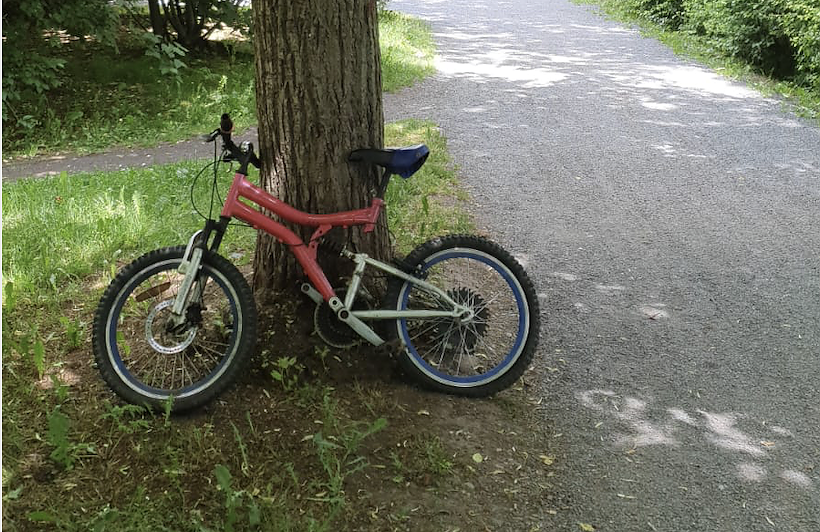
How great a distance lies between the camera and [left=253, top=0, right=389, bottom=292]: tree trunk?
11.7ft

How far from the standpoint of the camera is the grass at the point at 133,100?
9.68 metres

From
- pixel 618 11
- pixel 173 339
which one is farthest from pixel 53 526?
pixel 618 11

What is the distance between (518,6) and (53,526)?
2055cm

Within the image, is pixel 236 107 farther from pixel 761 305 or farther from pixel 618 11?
pixel 618 11

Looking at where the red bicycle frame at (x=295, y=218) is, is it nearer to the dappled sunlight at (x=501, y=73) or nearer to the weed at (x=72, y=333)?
the weed at (x=72, y=333)

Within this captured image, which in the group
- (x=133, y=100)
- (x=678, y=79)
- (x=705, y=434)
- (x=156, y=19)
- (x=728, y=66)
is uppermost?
(x=156, y=19)

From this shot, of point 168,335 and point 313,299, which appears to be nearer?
point 168,335

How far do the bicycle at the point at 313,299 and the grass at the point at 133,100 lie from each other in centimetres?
630

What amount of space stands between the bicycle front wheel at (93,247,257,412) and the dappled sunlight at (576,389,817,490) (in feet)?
5.85

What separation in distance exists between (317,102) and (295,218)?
558 mm

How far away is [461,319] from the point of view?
3.87m

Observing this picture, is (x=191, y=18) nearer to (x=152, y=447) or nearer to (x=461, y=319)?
(x=461, y=319)

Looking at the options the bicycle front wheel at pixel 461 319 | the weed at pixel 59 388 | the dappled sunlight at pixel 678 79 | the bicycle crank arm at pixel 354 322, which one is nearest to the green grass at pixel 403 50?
the dappled sunlight at pixel 678 79

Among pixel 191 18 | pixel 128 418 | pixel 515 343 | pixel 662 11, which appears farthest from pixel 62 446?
pixel 662 11
